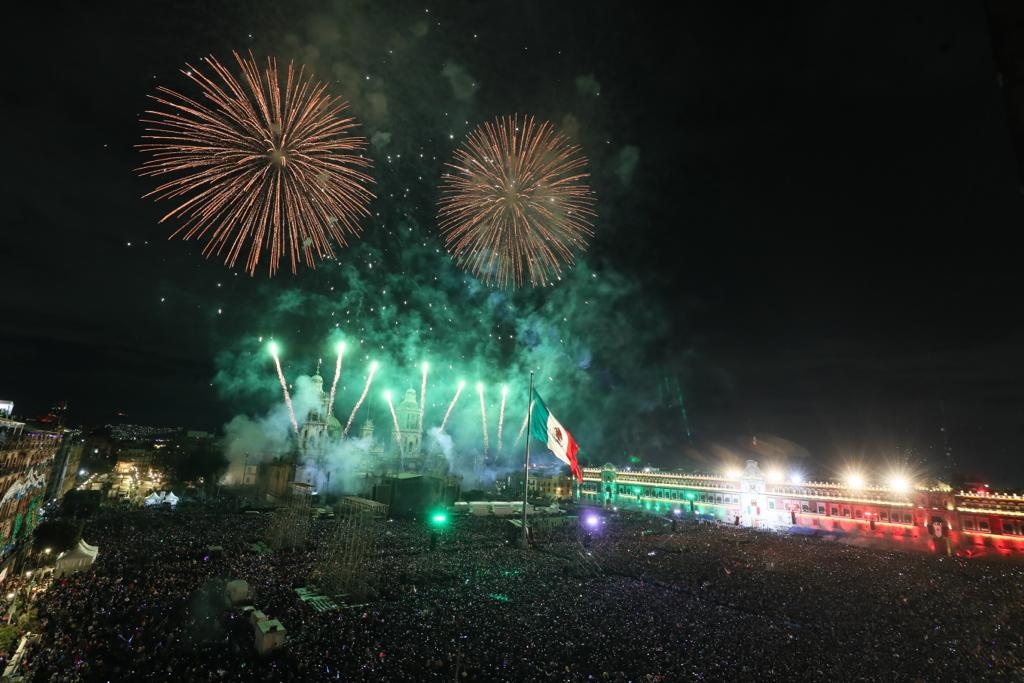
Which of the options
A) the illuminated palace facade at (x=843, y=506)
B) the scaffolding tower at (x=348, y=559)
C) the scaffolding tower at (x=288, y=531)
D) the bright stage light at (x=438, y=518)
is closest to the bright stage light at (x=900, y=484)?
the illuminated palace facade at (x=843, y=506)

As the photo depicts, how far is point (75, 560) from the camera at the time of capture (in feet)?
78.2

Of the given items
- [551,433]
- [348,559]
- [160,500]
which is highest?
[551,433]

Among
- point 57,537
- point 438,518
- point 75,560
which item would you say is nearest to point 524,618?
point 75,560

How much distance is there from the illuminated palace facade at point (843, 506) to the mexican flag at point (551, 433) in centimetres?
5109

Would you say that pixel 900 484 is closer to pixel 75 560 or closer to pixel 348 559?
pixel 348 559

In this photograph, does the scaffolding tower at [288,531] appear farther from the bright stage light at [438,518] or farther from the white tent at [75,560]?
the bright stage light at [438,518]

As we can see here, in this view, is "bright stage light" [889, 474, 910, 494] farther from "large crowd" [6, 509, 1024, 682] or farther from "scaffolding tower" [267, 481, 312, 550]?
"scaffolding tower" [267, 481, 312, 550]

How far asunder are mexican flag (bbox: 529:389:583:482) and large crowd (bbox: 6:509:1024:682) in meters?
6.27

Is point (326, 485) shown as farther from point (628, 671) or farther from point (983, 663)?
point (983, 663)

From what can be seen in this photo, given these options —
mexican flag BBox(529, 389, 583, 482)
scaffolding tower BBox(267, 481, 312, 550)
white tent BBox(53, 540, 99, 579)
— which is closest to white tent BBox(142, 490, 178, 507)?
scaffolding tower BBox(267, 481, 312, 550)

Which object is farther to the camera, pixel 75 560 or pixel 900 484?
pixel 900 484

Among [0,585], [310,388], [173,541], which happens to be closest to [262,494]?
[310,388]

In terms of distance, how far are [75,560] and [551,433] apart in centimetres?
2473

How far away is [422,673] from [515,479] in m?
84.3
